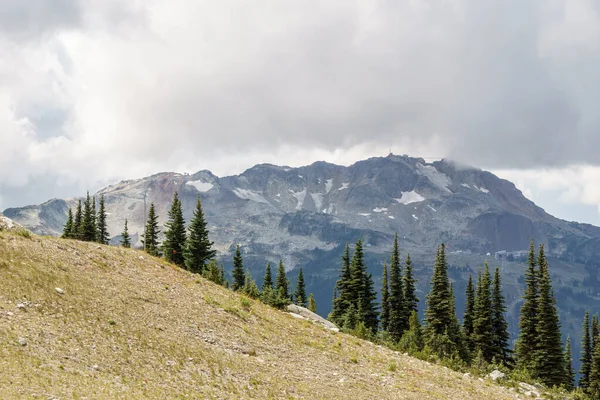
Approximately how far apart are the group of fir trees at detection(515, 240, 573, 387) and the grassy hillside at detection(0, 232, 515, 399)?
4037cm

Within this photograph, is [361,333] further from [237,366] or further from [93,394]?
[93,394]

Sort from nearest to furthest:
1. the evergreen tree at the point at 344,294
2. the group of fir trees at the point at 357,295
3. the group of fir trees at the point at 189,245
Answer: the group of fir trees at the point at 189,245, the group of fir trees at the point at 357,295, the evergreen tree at the point at 344,294

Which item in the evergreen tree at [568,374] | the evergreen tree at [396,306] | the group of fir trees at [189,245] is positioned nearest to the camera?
the group of fir trees at [189,245]

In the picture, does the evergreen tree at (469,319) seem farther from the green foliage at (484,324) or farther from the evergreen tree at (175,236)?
the evergreen tree at (175,236)

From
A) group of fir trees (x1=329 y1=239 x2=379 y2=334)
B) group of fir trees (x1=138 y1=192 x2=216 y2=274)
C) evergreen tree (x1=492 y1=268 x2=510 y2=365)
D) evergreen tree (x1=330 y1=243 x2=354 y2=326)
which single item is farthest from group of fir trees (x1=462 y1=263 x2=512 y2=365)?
group of fir trees (x1=138 y1=192 x2=216 y2=274)

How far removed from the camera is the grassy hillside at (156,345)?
16.6 m

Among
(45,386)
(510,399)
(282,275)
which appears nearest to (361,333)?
(510,399)

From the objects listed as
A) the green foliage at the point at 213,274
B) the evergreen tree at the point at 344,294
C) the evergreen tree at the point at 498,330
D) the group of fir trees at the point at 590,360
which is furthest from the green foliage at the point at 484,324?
the green foliage at the point at 213,274

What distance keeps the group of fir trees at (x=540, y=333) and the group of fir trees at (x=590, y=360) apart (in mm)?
5846

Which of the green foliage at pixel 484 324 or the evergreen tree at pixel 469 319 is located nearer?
the green foliage at pixel 484 324

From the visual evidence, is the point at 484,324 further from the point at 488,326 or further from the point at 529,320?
the point at 529,320

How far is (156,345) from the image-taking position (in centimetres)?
2039

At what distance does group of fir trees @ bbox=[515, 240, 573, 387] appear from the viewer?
61.2m

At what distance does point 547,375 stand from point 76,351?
205 feet
